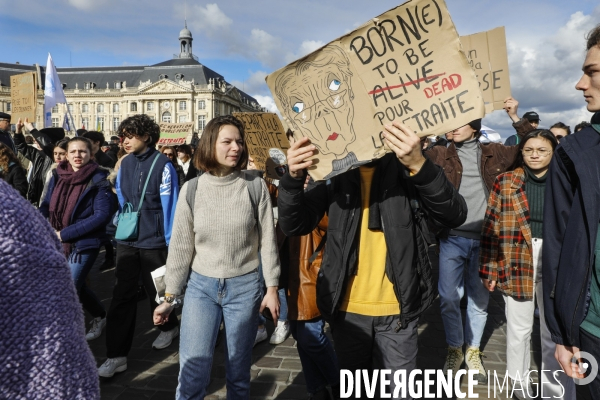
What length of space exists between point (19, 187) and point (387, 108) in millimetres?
5295

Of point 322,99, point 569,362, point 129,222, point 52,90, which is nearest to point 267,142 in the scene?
point 129,222

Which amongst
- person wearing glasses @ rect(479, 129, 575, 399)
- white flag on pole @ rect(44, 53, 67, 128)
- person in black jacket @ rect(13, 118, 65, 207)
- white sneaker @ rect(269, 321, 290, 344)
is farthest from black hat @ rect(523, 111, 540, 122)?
white flag on pole @ rect(44, 53, 67, 128)

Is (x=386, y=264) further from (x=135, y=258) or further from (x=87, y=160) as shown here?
(x=87, y=160)

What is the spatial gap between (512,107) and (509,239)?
6.94ft

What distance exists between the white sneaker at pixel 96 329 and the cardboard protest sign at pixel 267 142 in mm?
2299

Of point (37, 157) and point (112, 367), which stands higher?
point (37, 157)

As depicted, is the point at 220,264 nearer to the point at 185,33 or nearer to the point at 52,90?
the point at 52,90

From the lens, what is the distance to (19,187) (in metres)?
5.56

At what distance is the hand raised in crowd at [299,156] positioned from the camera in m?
2.11

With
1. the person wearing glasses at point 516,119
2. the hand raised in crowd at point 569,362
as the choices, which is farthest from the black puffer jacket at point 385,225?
the person wearing glasses at point 516,119

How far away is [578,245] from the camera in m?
1.73

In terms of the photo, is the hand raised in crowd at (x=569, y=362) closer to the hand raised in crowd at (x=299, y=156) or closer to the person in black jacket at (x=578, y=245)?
the person in black jacket at (x=578, y=245)

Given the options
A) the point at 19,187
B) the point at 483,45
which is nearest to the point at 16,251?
the point at 483,45

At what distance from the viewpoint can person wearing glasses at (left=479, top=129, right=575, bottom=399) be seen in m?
3.14
